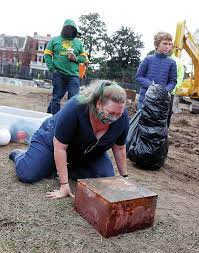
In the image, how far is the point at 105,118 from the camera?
254 cm

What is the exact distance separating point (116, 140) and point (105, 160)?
305 mm

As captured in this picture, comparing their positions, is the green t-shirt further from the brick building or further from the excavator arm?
the brick building

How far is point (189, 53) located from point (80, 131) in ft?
31.8

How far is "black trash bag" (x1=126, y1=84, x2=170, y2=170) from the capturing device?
403 centimetres

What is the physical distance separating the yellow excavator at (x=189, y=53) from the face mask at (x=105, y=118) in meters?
6.25

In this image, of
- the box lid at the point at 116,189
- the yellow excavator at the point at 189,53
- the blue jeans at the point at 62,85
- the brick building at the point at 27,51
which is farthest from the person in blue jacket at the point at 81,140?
the brick building at the point at 27,51

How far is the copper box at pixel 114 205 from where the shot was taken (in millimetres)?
2279

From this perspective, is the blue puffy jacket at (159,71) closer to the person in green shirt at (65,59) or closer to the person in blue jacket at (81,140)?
the person in green shirt at (65,59)

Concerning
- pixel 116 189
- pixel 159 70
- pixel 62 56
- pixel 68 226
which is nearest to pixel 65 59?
pixel 62 56

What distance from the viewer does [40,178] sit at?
Answer: 310 cm

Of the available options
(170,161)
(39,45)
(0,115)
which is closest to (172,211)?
(170,161)

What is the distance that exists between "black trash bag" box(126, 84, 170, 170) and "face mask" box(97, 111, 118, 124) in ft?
5.05

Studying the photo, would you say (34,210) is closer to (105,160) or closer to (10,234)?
(10,234)

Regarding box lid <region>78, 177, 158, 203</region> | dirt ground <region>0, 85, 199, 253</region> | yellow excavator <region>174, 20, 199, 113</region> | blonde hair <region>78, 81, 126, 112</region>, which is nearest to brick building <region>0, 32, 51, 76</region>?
yellow excavator <region>174, 20, 199, 113</region>
